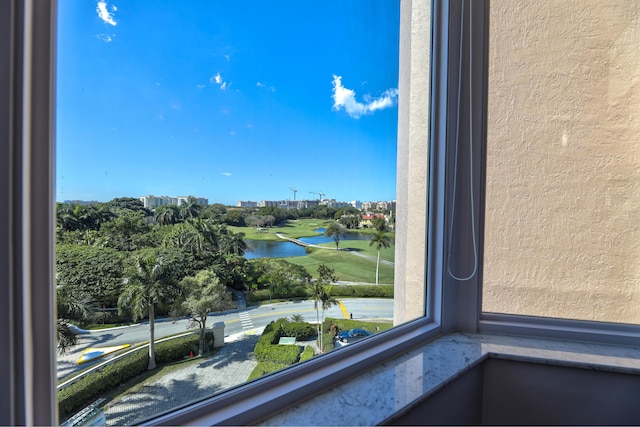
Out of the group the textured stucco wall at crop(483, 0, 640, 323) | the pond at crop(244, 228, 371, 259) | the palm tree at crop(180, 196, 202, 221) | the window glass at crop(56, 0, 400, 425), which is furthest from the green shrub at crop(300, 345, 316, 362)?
the textured stucco wall at crop(483, 0, 640, 323)

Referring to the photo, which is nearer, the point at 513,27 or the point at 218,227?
the point at 218,227

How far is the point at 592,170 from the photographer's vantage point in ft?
3.72

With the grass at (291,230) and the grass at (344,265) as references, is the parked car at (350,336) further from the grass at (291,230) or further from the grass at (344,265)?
the grass at (291,230)

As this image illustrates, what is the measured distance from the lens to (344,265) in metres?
0.97

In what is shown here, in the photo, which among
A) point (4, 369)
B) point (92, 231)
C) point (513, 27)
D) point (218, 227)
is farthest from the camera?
point (513, 27)

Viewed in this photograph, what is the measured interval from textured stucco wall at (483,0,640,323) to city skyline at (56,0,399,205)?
619 mm

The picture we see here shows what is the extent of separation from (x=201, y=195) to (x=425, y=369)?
0.79m

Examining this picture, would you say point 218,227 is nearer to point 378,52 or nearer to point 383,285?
point 383,285

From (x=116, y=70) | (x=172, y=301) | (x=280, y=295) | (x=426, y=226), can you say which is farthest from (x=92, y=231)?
(x=426, y=226)

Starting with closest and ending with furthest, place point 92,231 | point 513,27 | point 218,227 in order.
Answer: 1. point 92,231
2. point 218,227
3. point 513,27

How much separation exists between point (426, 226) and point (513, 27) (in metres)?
0.90

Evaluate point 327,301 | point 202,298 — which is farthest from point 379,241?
point 202,298

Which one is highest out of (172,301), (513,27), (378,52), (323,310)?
(513,27)

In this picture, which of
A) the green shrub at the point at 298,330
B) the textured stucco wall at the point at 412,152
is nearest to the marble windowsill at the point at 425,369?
the green shrub at the point at 298,330
